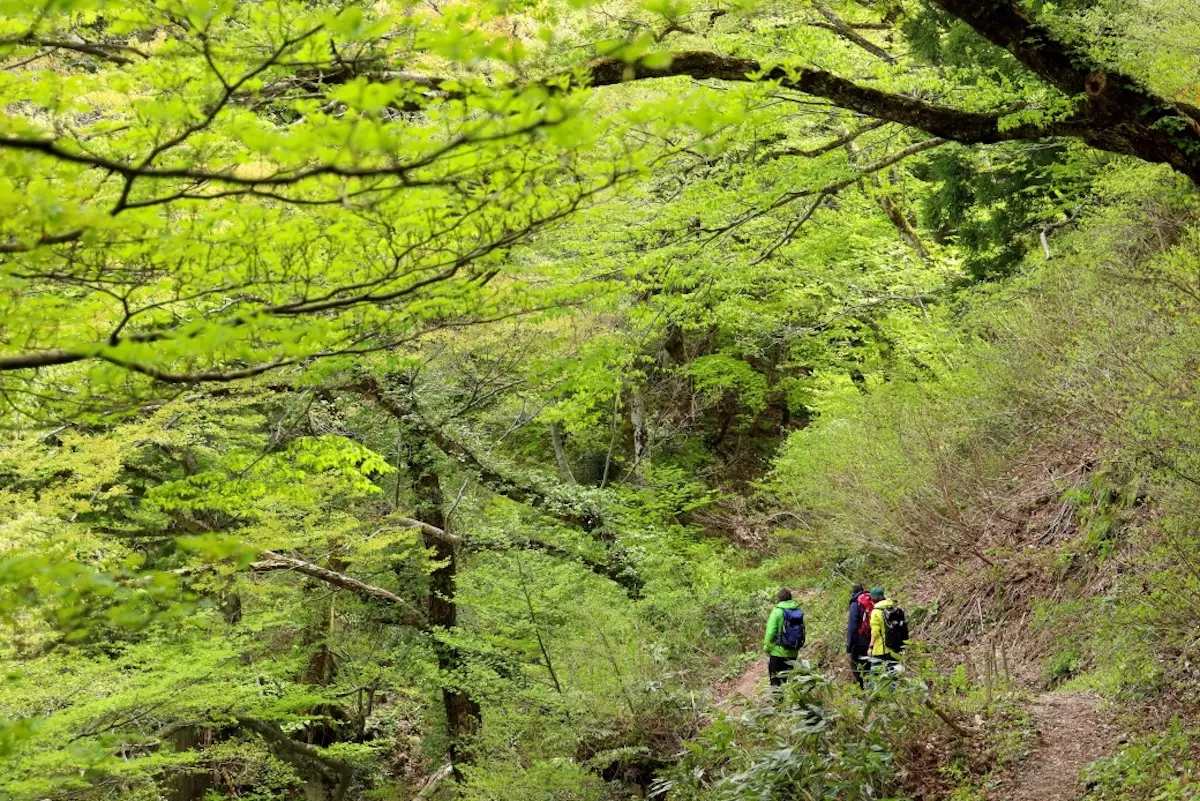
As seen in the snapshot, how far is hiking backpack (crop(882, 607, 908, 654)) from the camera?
7887mm

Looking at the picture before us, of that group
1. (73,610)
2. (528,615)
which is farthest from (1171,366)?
(528,615)

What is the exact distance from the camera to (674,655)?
36.7 ft

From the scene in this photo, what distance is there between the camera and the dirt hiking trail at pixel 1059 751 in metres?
5.94

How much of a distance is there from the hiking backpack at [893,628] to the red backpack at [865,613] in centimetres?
28

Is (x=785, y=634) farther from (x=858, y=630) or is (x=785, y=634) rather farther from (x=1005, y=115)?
(x=1005, y=115)

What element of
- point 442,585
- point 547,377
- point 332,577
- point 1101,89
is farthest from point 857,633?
point 442,585

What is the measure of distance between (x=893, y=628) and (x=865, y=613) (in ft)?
1.86

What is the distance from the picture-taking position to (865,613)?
8453 millimetres

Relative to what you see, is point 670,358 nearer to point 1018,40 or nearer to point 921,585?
point 921,585

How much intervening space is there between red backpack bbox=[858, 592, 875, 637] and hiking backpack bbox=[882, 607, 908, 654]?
278mm

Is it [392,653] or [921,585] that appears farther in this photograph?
[392,653]

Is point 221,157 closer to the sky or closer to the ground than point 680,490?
closer to the sky

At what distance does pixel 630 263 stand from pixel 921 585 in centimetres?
524

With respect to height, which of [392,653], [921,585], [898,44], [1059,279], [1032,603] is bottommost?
[392,653]
